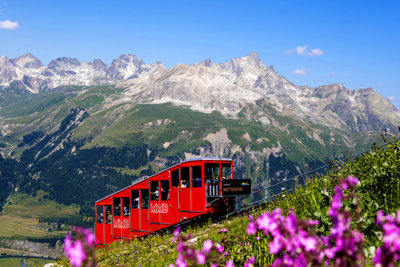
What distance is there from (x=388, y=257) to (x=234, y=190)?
2923cm

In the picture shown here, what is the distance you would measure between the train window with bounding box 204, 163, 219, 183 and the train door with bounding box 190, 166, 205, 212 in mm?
554

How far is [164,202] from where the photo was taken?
33.0 metres

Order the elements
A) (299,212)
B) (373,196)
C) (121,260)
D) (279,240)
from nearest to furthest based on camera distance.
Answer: (279,240)
(373,196)
(299,212)
(121,260)

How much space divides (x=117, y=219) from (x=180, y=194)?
10.2m

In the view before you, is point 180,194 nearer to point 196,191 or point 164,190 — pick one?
point 196,191

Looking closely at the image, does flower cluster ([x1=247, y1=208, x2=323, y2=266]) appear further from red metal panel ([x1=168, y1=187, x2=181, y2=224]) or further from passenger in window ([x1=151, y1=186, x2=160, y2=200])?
passenger in window ([x1=151, y1=186, x2=160, y2=200])

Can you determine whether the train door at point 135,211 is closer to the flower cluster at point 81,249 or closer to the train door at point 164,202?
the train door at point 164,202

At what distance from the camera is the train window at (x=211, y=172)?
3143cm

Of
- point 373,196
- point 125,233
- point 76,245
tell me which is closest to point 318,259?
point 76,245

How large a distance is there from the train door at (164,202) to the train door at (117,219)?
7.08m

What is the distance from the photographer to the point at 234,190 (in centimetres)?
3191

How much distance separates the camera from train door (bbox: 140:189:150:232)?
1361 inches

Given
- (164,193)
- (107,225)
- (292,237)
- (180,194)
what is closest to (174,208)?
(180,194)

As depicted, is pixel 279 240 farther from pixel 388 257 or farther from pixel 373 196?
pixel 373 196
